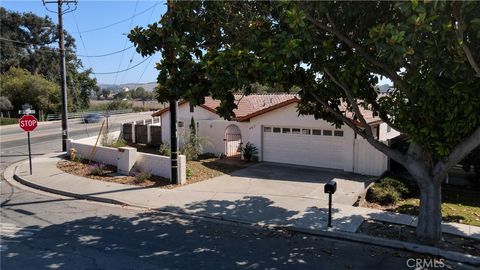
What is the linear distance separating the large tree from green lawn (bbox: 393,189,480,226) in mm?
2582

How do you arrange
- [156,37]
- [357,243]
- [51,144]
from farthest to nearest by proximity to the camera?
[51,144], [156,37], [357,243]

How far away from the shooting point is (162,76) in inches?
377

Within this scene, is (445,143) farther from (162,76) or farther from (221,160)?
(221,160)

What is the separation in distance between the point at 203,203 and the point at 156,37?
4944mm

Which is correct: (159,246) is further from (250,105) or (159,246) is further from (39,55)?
(39,55)

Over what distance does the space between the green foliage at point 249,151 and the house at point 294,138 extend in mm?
191

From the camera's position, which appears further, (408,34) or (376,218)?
(376,218)

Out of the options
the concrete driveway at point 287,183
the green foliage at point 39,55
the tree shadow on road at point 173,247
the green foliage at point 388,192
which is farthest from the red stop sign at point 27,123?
the green foliage at point 39,55

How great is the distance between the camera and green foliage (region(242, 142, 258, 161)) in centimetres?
1912

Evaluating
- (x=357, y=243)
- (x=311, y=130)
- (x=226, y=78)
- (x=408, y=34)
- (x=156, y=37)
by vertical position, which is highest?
(x=156, y=37)

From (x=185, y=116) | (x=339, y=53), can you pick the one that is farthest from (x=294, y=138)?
(x=339, y=53)

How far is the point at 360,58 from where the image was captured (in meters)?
8.33

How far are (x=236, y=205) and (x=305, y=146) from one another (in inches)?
285

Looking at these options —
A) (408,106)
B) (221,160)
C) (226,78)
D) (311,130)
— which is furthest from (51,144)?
(408,106)
